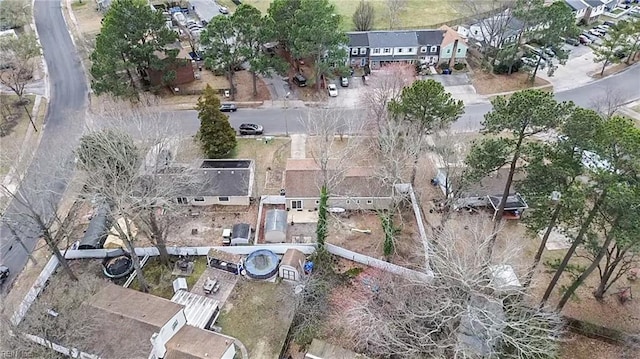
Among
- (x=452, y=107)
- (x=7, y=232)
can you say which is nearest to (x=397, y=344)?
(x=452, y=107)

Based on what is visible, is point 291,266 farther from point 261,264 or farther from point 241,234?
point 241,234

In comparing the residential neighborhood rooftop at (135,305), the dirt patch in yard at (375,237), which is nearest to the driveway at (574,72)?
the dirt patch in yard at (375,237)

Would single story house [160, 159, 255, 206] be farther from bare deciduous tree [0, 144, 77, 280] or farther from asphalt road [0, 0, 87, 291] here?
asphalt road [0, 0, 87, 291]

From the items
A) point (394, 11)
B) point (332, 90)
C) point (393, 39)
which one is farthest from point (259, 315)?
point (394, 11)

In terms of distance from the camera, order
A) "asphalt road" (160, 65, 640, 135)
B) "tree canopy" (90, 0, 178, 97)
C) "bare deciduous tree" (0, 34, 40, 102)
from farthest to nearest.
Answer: "bare deciduous tree" (0, 34, 40, 102) < "asphalt road" (160, 65, 640, 135) < "tree canopy" (90, 0, 178, 97)

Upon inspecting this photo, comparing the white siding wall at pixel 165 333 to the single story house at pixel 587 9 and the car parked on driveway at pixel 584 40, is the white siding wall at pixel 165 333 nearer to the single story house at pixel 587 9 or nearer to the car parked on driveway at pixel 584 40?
the car parked on driveway at pixel 584 40

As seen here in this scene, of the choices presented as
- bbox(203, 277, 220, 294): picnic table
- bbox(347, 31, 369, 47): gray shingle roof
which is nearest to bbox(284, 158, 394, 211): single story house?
bbox(203, 277, 220, 294): picnic table

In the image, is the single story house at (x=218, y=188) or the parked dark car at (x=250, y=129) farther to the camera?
the parked dark car at (x=250, y=129)
